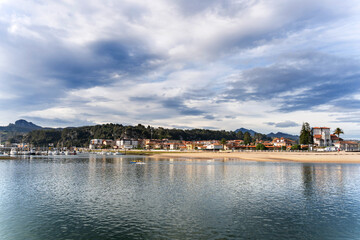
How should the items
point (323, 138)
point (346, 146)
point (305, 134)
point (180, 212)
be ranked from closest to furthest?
point (180, 212) → point (305, 134) → point (346, 146) → point (323, 138)

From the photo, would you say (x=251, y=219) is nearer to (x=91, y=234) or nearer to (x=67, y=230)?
(x=91, y=234)

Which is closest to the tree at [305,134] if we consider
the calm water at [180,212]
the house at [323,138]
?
the house at [323,138]

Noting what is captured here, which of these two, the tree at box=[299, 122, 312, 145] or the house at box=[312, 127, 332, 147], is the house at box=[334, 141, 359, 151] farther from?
the tree at box=[299, 122, 312, 145]

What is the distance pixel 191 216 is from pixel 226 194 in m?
9.52

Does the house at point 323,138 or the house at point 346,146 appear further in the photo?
the house at point 323,138

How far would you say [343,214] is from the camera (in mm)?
21969

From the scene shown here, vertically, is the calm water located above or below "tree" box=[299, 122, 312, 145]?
below

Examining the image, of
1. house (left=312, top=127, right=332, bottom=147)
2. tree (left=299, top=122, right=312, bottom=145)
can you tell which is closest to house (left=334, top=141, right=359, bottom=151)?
house (left=312, top=127, right=332, bottom=147)

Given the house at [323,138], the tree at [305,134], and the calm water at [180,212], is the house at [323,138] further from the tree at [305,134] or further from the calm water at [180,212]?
the calm water at [180,212]

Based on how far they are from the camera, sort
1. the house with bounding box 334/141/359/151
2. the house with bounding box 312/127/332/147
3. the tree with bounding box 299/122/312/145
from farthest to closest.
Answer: the house with bounding box 312/127/332/147 → the house with bounding box 334/141/359/151 → the tree with bounding box 299/122/312/145

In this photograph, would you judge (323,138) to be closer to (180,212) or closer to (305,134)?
(305,134)

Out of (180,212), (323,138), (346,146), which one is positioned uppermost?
(323,138)

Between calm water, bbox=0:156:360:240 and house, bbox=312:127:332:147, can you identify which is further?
house, bbox=312:127:332:147

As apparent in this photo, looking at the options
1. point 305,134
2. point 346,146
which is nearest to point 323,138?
point 346,146
